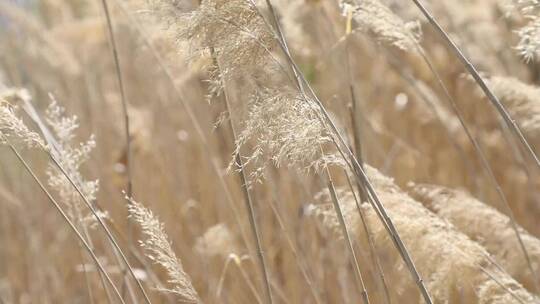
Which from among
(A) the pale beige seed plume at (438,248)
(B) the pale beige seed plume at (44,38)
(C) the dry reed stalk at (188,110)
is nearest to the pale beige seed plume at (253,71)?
(A) the pale beige seed plume at (438,248)

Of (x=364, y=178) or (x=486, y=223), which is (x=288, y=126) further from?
(x=486, y=223)

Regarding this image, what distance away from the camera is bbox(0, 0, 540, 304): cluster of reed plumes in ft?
2.85

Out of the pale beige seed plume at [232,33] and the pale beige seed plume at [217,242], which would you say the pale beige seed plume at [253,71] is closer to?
the pale beige seed plume at [232,33]

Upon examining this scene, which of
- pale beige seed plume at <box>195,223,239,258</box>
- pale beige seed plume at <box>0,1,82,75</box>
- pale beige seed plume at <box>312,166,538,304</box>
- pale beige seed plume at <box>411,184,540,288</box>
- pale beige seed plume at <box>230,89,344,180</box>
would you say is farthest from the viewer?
pale beige seed plume at <box>0,1,82,75</box>

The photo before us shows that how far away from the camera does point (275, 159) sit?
2.70 ft

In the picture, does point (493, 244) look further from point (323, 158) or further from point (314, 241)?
point (323, 158)

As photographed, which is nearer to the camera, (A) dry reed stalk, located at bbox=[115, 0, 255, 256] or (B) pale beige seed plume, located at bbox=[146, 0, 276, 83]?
(B) pale beige seed plume, located at bbox=[146, 0, 276, 83]

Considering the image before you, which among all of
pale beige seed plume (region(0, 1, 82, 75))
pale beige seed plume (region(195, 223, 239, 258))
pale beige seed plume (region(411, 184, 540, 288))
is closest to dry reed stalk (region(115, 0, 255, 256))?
pale beige seed plume (region(195, 223, 239, 258))

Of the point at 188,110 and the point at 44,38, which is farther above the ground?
the point at 44,38

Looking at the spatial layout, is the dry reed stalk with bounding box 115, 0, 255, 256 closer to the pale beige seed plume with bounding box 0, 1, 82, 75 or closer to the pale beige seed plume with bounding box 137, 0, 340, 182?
the pale beige seed plume with bounding box 137, 0, 340, 182

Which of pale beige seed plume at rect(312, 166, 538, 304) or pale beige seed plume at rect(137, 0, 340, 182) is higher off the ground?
pale beige seed plume at rect(137, 0, 340, 182)

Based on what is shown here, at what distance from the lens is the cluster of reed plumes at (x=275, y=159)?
2.85ft

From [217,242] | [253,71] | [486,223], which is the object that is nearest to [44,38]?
[217,242]

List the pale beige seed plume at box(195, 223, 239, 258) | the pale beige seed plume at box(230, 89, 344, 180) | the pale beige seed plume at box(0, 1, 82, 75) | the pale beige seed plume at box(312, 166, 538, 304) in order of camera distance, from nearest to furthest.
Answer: the pale beige seed plume at box(230, 89, 344, 180)
the pale beige seed plume at box(312, 166, 538, 304)
the pale beige seed plume at box(195, 223, 239, 258)
the pale beige seed plume at box(0, 1, 82, 75)
